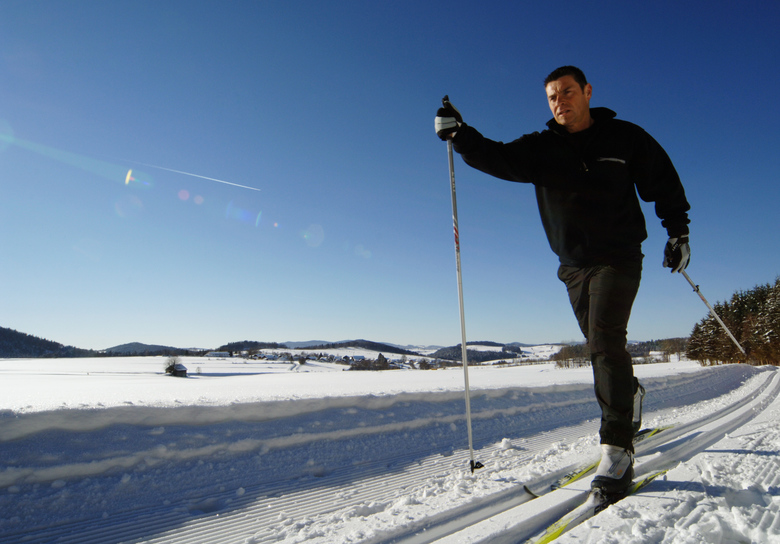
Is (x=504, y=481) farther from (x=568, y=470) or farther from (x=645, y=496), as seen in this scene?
(x=645, y=496)

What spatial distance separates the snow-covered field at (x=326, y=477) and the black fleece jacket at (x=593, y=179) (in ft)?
3.85

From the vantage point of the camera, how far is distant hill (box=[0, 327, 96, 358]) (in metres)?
79.2

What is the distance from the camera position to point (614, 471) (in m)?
1.65

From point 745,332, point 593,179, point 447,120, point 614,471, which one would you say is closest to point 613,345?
point 614,471

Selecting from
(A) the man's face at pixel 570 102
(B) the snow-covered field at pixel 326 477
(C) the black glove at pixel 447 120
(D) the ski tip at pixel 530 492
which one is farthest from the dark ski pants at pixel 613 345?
(C) the black glove at pixel 447 120

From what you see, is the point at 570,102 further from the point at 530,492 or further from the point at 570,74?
the point at 530,492

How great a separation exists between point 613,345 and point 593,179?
900 mm

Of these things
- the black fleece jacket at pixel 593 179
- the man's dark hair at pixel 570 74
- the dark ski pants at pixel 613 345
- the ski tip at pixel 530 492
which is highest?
the man's dark hair at pixel 570 74

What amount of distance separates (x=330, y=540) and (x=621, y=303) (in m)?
1.71

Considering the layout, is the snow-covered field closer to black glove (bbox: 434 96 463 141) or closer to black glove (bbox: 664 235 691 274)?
black glove (bbox: 664 235 691 274)

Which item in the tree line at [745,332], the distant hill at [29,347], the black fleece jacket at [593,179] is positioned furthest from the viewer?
the distant hill at [29,347]

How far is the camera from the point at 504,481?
74.2 inches

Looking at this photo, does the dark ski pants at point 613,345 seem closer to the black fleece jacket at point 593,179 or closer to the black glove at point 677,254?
the black fleece jacket at point 593,179

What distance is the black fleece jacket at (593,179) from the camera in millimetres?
1976
